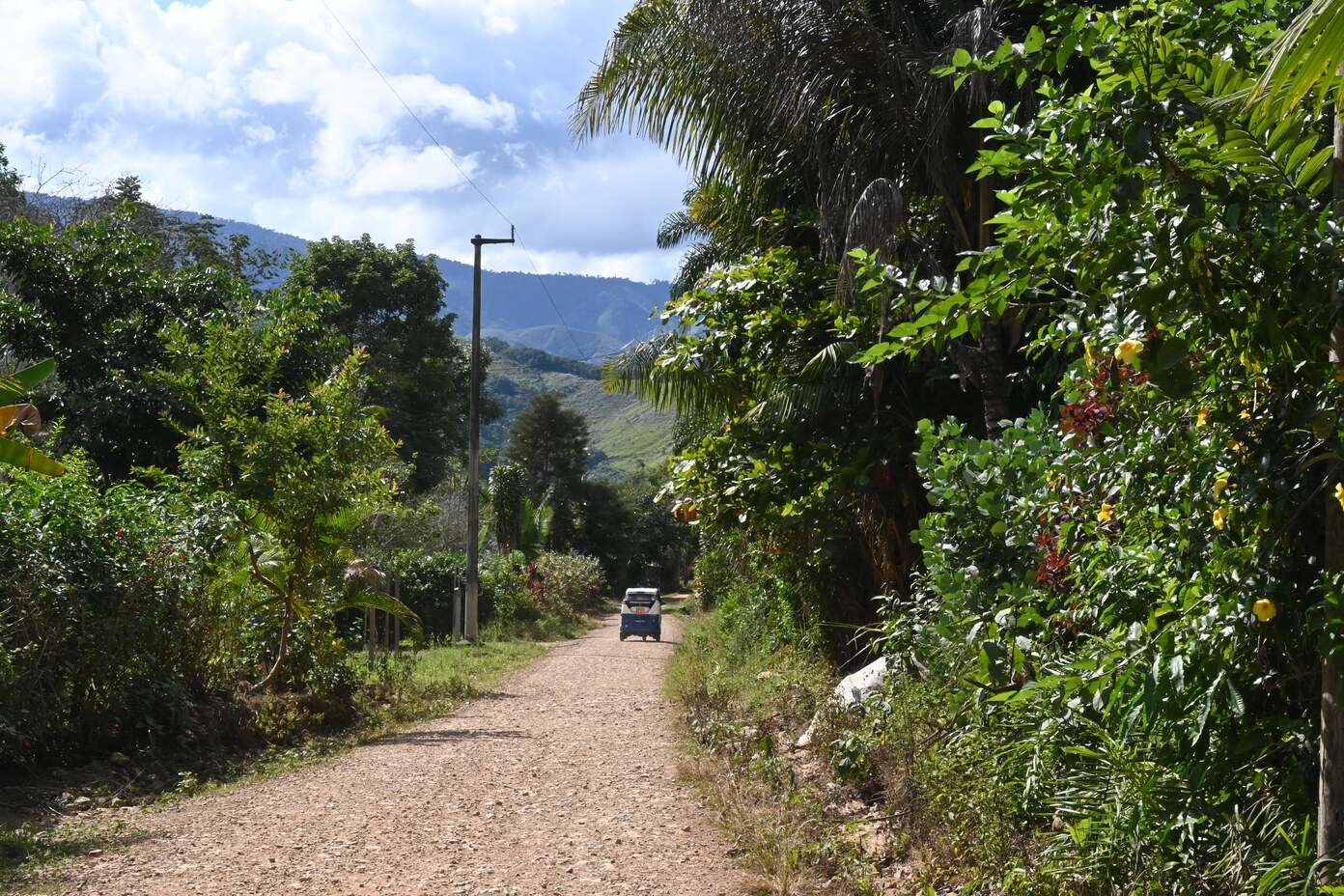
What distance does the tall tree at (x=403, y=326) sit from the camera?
117ft

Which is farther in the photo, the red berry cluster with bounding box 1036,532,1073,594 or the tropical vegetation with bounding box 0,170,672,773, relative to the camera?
the tropical vegetation with bounding box 0,170,672,773

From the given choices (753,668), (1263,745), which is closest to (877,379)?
(1263,745)

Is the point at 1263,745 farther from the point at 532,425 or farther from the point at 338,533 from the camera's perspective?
the point at 532,425

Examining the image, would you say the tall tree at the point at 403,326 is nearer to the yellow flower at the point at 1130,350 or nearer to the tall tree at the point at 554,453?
the tall tree at the point at 554,453

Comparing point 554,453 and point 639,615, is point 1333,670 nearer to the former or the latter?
point 639,615

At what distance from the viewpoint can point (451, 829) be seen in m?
7.20

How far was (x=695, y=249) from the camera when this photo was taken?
83.6ft

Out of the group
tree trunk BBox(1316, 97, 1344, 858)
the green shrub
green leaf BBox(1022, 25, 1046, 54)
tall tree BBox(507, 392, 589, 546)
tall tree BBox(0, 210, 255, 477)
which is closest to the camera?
tree trunk BBox(1316, 97, 1344, 858)

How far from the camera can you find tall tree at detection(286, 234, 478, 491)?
3569 centimetres

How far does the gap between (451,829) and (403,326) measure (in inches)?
1224

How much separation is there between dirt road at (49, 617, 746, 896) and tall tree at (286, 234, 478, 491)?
2576 cm

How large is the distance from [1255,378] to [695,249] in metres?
22.7

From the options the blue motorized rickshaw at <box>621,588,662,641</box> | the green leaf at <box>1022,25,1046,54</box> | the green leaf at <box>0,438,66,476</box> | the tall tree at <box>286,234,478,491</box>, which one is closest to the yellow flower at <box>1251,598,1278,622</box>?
the green leaf at <box>1022,25,1046,54</box>

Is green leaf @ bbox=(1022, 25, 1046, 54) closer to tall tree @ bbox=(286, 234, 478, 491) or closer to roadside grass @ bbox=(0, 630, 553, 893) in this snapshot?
roadside grass @ bbox=(0, 630, 553, 893)
